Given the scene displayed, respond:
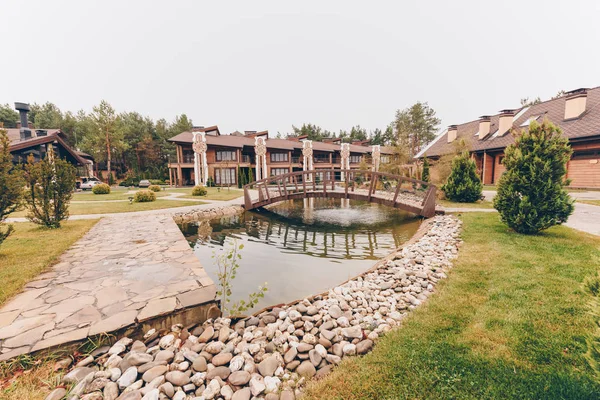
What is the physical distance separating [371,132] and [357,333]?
6814 centimetres

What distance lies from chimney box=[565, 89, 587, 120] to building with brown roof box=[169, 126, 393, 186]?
43.1 ft

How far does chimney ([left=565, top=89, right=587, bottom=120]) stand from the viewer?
17031mm

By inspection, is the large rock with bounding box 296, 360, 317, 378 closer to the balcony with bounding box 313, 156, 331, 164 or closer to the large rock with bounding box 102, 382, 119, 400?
the large rock with bounding box 102, 382, 119, 400

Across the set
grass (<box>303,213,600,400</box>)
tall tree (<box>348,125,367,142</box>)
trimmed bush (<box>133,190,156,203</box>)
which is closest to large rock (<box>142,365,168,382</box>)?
grass (<box>303,213,600,400</box>)

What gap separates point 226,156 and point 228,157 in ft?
0.86

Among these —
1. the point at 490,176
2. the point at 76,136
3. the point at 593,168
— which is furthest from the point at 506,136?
the point at 76,136

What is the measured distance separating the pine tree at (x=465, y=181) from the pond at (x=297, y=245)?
273 centimetres

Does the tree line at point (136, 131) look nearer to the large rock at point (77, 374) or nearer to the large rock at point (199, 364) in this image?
the large rock at point (77, 374)

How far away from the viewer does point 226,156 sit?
30.9 metres

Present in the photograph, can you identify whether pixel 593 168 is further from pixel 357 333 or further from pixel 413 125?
pixel 413 125

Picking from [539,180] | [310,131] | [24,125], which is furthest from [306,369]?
[310,131]

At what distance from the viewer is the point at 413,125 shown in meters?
41.1

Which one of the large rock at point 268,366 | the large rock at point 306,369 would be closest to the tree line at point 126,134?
the large rock at point 268,366

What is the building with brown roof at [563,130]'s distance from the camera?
15672mm
